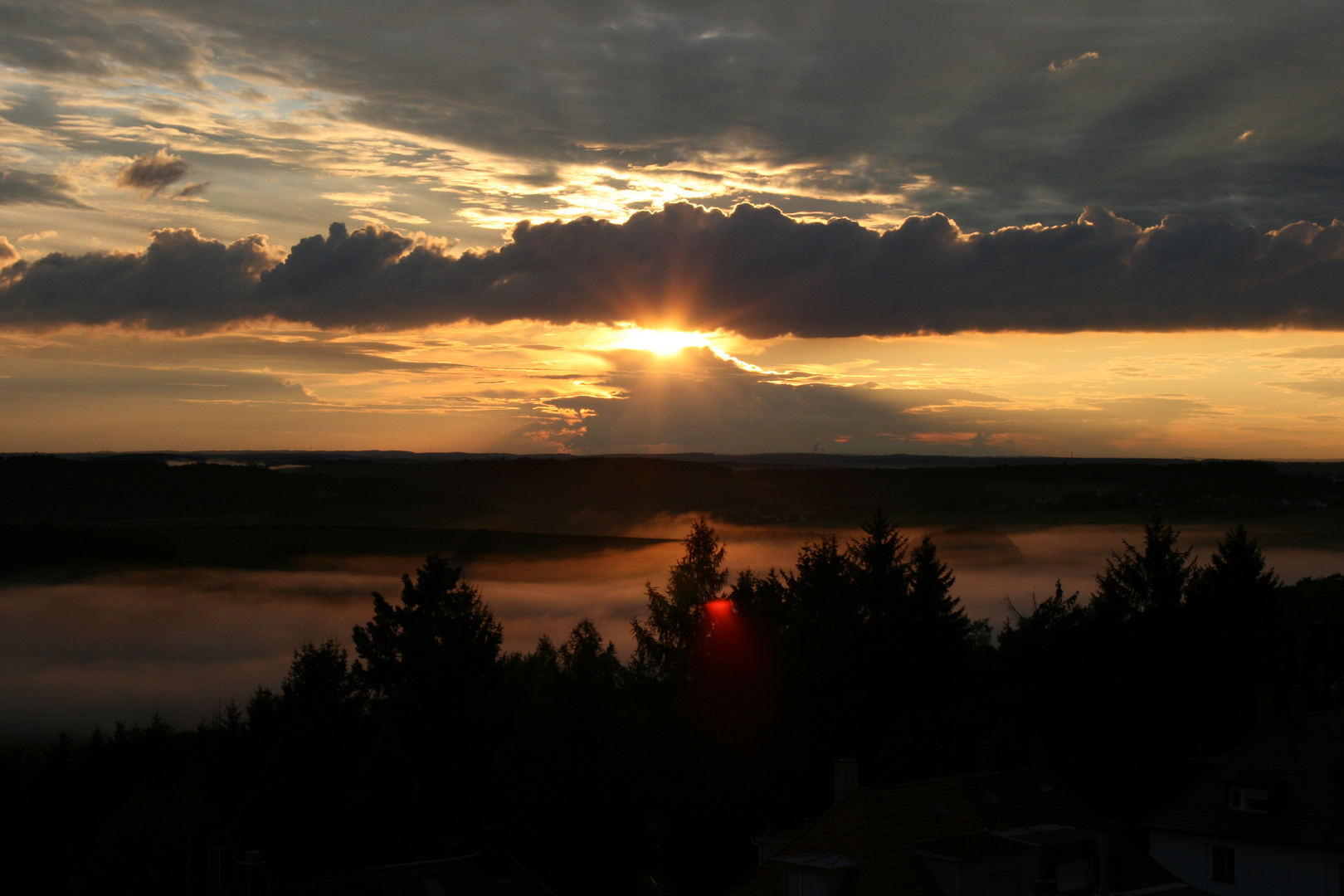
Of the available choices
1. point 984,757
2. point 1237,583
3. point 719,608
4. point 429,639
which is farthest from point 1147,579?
point 429,639

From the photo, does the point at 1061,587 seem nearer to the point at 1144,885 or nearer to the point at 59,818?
the point at 1144,885

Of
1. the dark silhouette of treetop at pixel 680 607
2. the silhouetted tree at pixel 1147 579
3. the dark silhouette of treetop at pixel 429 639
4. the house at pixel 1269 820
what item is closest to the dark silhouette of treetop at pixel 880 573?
the dark silhouette of treetop at pixel 680 607

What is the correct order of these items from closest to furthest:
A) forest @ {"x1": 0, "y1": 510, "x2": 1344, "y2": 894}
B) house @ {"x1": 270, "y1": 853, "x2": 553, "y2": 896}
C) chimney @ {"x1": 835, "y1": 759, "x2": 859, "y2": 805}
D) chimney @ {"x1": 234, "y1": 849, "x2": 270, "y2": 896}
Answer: chimney @ {"x1": 234, "y1": 849, "x2": 270, "y2": 896}
house @ {"x1": 270, "y1": 853, "x2": 553, "y2": 896}
chimney @ {"x1": 835, "y1": 759, "x2": 859, "y2": 805}
forest @ {"x1": 0, "y1": 510, "x2": 1344, "y2": 894}

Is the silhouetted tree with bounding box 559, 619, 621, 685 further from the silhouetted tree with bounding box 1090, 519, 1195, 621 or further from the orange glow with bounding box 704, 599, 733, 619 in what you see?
the silhouetted tree with bounding box 1090, 519, 1195, 621

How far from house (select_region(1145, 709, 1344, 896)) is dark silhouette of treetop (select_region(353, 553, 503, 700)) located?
Result: 139 feet

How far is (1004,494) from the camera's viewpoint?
606 ft

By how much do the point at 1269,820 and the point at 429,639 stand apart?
49964 millimetres

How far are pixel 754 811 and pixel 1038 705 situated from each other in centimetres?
2329

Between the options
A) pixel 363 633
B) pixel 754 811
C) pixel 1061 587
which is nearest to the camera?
pixel 754 811

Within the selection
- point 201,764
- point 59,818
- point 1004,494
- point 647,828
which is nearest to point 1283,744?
point 647,828

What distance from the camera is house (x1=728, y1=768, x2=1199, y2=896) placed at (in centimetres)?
3450

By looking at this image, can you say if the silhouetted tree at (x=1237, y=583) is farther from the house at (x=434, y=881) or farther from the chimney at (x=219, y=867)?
the chimney at (x=219, y=867)

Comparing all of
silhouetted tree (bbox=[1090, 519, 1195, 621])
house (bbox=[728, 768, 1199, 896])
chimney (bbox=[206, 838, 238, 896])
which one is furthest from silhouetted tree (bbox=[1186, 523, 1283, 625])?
chimney (bbox=[206, 838, 238, 896])

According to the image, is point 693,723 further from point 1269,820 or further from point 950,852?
point 1269,820
